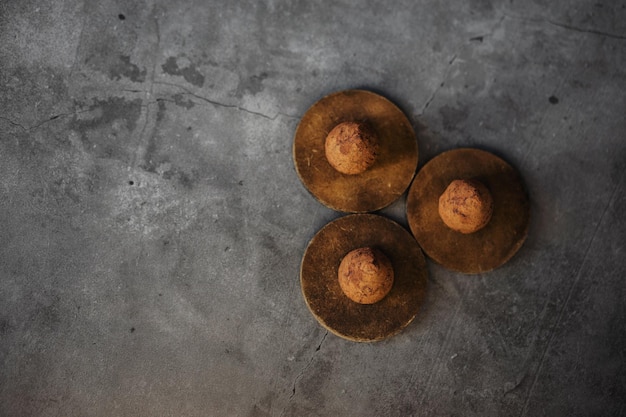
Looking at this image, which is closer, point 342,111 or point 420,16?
point 342,111

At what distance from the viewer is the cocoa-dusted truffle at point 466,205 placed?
9.80 feet

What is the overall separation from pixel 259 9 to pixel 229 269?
204cm

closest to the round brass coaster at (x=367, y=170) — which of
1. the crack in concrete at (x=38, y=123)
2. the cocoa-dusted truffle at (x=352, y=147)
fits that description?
the cocoa-dusted truffle at (x=352, y=147)

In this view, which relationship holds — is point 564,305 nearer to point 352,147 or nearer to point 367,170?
point 367,170

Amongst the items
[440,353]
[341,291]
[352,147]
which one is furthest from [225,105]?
[440,353]

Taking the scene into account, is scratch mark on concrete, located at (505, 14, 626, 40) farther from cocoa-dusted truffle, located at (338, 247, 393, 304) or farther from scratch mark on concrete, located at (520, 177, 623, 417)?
cocoa-dusted truffle, located at (338, 247, 393, 304)

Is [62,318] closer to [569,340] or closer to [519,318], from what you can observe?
[519,318]

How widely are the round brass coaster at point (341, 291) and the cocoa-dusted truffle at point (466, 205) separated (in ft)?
1.10

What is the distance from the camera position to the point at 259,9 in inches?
139

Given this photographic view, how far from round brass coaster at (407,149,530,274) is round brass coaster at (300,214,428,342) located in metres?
0.16

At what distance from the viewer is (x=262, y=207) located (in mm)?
3416

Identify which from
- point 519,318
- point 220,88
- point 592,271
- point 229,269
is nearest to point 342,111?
point 220,88

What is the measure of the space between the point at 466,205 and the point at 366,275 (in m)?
0.82

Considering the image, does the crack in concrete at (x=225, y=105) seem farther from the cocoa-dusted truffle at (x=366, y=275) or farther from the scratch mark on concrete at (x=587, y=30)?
the scratch mark on concrete at (x=587, y=30)
